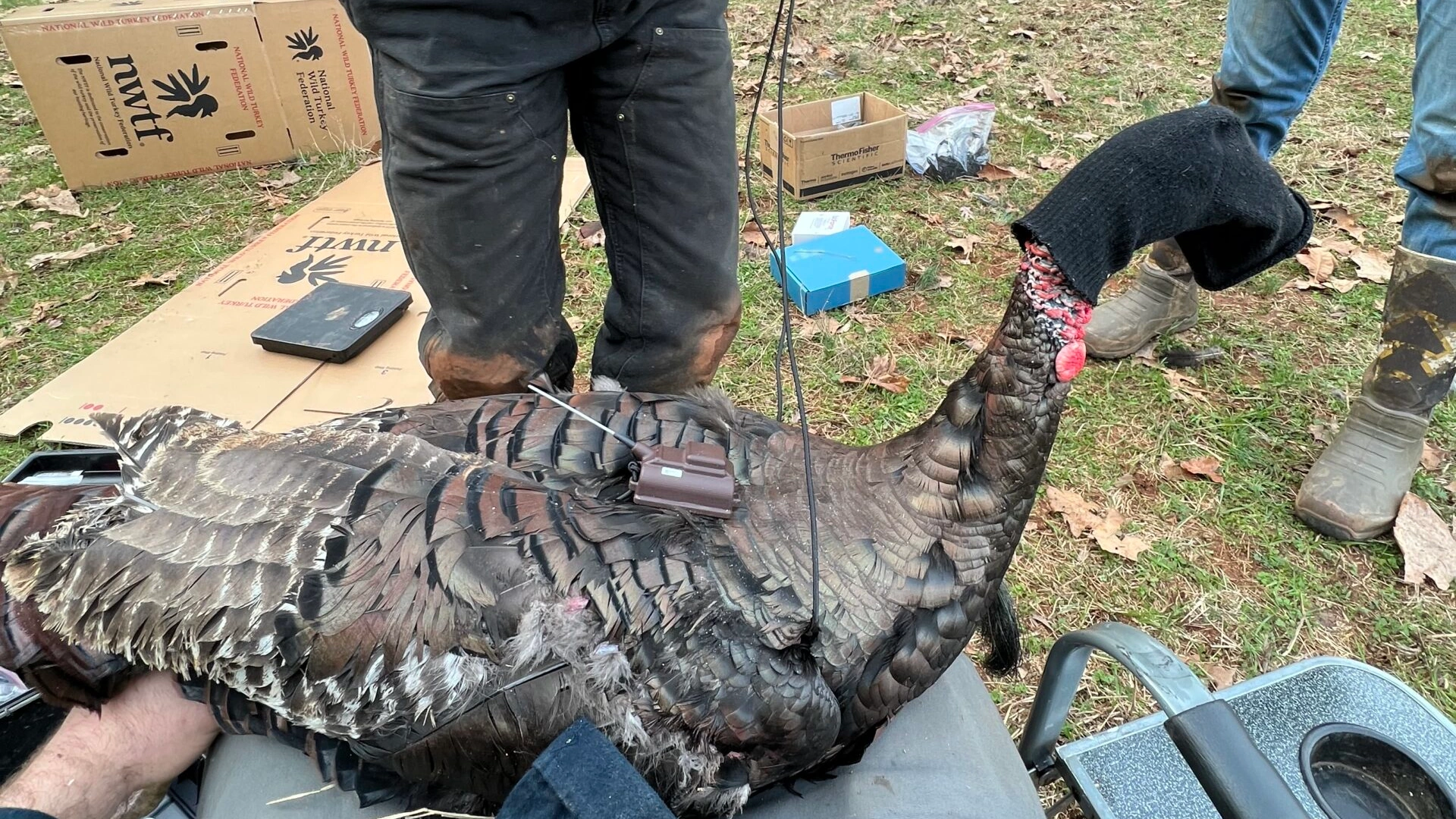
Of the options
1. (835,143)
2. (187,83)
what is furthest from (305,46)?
(835,143)

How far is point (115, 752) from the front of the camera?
194cm

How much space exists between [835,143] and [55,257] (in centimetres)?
496

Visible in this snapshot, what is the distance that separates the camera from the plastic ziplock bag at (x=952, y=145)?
5703 mm

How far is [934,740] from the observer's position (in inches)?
87.0

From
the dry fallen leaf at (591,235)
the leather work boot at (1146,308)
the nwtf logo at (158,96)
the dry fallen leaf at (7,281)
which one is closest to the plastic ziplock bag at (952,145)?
the leather work boot at (1146,308)

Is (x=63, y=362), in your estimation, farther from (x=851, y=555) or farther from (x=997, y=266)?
(x=997, y=266)

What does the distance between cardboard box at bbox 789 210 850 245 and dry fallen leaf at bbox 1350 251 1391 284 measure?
9.60 ft

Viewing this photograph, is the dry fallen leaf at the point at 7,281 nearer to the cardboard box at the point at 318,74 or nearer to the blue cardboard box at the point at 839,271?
the cardboard box at the point at 318,74

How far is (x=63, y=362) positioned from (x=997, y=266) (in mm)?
5231

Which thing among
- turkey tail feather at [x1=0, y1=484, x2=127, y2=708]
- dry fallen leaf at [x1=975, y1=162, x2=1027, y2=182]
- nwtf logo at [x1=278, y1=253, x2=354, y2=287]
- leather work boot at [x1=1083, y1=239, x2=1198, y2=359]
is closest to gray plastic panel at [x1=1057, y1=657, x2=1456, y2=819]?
leather work boot at [x1=1083, y1=239, x2=1198, y2=359]

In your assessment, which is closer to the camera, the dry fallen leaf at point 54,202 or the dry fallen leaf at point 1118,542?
the dry fallen leaf at point 1118,542

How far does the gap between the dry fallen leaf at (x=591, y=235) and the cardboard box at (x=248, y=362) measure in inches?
43.7

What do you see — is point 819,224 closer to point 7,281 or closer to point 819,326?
point 819,326

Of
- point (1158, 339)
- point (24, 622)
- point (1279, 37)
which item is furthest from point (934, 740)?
point (1279, 37)
